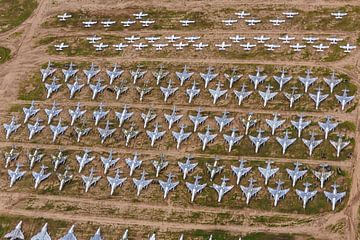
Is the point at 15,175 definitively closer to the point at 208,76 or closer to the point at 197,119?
the point at 197,119

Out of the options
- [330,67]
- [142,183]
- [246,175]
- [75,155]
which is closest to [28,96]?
[75,155]

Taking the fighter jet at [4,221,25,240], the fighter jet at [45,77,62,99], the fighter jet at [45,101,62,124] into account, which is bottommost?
the fighter jet at [4,221,25,240]

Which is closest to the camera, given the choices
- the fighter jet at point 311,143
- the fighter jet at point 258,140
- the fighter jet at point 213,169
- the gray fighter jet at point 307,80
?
the fighter jet at point 213,169

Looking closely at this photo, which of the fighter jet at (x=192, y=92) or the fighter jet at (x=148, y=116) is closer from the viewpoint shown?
the fighter jet at (x=148, y=116)

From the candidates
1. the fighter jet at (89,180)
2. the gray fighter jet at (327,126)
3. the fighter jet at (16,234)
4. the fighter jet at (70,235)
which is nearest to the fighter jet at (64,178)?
the fighter jet at (89,180)

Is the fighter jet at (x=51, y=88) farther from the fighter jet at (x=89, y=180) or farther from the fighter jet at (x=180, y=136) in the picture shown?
the fighter jet at (x=180, y=136)

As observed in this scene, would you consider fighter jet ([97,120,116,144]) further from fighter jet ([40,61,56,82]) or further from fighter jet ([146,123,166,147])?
fighter jet ([40,61,56,82])

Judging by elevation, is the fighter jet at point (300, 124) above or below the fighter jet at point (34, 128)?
above

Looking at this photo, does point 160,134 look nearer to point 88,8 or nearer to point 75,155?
point 75,155

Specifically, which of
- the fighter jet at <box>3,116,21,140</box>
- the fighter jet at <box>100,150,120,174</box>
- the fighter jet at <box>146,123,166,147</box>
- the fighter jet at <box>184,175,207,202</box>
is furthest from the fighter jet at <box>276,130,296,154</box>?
the fighter jet at <box>3,116,21,140</box>
